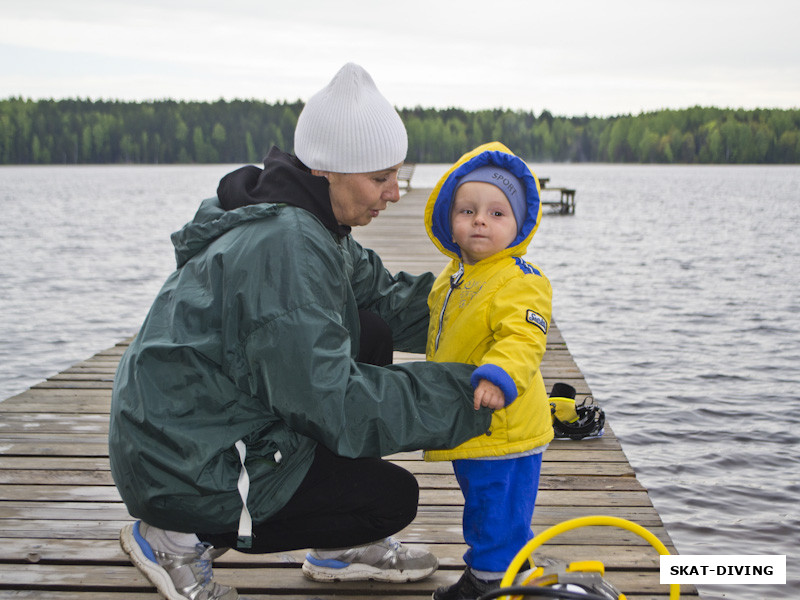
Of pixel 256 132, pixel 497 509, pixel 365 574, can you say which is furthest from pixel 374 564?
pixel 256 132

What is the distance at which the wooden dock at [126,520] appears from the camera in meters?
2.68

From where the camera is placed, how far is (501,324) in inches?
92.7

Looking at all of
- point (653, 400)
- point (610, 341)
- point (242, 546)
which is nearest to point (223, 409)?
point (242, 546)

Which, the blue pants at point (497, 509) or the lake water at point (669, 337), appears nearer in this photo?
the blue pants at point (497, 509)

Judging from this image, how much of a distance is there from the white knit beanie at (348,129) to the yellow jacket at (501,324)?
36 centimetres

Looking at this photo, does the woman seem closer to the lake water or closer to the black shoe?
the black shoe

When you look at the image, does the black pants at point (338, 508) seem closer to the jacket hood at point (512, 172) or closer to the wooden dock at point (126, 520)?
the wooden dock at point (126, 520)

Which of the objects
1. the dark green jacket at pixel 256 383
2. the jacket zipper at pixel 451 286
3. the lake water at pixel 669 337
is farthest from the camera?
the lake water at pixel 669 337

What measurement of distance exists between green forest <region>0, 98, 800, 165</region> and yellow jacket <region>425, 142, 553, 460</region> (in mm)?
112611

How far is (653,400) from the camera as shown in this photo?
26.3 ft

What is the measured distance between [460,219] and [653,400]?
6.07 m

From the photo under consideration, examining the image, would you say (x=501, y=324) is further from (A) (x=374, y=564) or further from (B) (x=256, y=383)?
(A) (x=374, y=564)

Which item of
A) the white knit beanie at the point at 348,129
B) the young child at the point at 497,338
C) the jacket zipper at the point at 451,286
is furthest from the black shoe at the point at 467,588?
the white knit beanie at the point at 348,129

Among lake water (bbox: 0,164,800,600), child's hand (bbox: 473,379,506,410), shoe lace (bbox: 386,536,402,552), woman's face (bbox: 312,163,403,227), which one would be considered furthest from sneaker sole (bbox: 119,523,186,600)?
lake water (bbox: 0,164,800,600)
